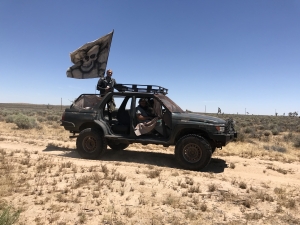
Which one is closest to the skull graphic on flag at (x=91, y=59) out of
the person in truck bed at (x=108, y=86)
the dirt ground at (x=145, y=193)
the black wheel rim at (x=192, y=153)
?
the person in truck bed at (x=108, y=86)

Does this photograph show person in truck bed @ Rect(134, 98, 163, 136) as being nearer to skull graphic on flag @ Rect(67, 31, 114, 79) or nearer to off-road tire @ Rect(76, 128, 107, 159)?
off-road tire @ Rect(76, 128, 107, 159)

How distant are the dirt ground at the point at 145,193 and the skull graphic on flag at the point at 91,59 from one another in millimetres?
3547

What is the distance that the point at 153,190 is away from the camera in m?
5.26

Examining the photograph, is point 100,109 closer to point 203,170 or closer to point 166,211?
point 203,170

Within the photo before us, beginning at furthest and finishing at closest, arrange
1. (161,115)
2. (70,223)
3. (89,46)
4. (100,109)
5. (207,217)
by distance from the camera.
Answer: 1. (89,46)
2. (100,109)
3. (161,115)
4. (207,217)
5. (70,223)

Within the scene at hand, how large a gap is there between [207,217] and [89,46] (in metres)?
7.69

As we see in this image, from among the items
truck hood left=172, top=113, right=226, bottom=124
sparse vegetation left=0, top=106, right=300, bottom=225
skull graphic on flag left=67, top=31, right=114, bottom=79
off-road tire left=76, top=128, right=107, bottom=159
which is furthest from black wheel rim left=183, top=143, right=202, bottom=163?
skull graphic on flag left=67, top=31, right=114, bottom=79

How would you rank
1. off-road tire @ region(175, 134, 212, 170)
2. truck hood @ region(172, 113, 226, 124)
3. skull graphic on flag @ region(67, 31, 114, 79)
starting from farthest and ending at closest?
skull graphic on flag @ region(67, 31, 114, 79)
truck hood @ region(172, 113, 226, 124)
off-road tire @ region(175, 134, 212, 170)

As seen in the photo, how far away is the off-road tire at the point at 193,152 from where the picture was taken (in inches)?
274

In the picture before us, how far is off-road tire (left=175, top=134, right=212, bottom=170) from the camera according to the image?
695 cm

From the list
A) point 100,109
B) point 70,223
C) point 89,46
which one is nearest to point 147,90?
point 100,109

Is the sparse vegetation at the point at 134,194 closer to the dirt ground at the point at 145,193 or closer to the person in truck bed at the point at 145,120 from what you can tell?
the dirt ground at the point at 145,193

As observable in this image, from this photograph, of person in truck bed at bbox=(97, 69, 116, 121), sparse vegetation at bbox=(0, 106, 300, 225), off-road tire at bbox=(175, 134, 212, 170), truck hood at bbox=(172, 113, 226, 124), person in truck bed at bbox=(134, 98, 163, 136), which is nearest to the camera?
sparse vegetation at bbox=(0, 106, 300, 225)

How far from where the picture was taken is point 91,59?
9.98 m
